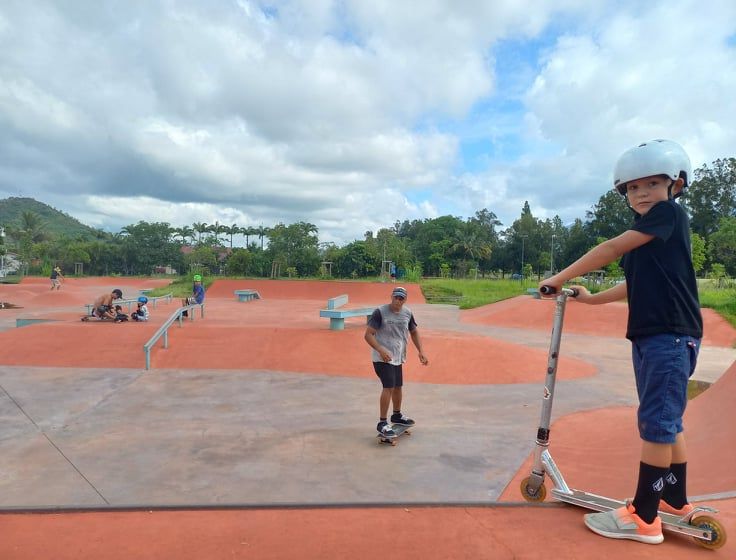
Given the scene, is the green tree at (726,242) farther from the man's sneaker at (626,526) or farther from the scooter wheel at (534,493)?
the man's sneaker at (626,526)

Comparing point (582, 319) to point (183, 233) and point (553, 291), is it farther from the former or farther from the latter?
point (183, 233)

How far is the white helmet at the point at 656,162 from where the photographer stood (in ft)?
6.88

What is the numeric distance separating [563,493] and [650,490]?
0.48 m

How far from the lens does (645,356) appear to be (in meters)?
2.11

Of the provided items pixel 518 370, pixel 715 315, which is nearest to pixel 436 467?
pixel 518 370

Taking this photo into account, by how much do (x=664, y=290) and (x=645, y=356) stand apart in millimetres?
305

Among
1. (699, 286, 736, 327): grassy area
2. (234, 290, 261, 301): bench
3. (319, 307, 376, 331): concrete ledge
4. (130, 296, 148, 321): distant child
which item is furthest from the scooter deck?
(234, 290, 261, 301): bench

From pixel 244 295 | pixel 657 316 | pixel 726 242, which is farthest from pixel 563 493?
pixel 726 242

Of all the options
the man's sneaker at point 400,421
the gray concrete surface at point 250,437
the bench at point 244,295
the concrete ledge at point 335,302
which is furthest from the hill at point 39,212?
the man's sneaker at point 400,421

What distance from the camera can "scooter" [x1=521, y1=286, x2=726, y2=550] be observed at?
202 cm

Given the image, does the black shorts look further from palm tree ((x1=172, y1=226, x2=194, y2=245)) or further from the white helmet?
palm tree ((x1=172, y1=226, x2=194, y2=245))

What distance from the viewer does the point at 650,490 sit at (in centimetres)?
207

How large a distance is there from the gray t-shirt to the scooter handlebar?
2.76 meters

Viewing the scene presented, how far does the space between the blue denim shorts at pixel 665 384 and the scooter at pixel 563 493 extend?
15.4 inches
